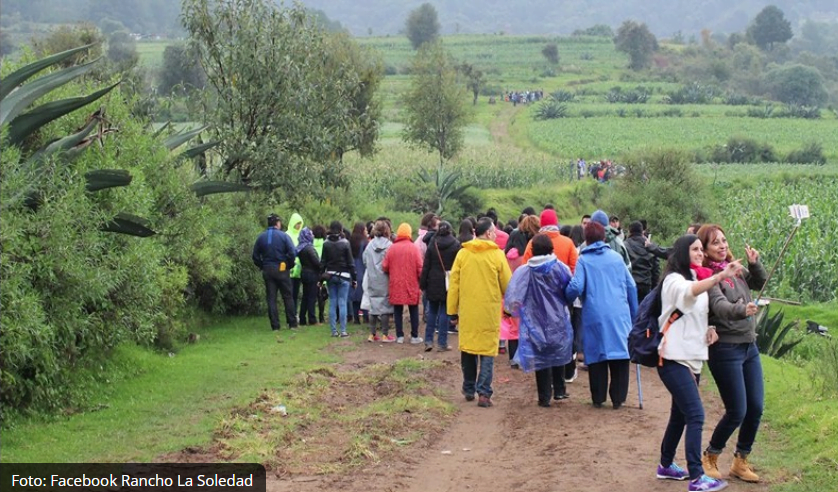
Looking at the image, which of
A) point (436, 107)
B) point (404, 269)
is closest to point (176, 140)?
point (404, 269)

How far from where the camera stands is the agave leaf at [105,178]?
1216cm

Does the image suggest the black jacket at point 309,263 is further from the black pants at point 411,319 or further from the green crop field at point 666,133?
the green crop field at point 666,133

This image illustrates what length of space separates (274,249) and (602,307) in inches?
291

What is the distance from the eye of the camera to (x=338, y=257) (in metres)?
17.7

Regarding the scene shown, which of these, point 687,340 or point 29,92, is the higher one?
point 29,92

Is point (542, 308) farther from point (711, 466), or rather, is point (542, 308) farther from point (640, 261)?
point (640, 261)

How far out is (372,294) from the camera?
17.2 meters

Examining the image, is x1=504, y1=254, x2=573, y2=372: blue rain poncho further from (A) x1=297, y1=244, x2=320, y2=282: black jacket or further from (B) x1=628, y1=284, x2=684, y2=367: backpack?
(A) x1=297, y1=244, x2=320, y2=282: black jacket

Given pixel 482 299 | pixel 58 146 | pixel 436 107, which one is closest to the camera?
pixel 58 146

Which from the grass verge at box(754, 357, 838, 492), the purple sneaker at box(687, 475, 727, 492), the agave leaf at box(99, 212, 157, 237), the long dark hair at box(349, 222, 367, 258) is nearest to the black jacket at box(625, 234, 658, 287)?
the grass verge at box(754, 357, 838, 492)

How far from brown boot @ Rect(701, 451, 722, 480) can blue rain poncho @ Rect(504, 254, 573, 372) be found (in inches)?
117

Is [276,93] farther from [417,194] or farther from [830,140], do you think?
[830,140]

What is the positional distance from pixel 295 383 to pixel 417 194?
23662mm

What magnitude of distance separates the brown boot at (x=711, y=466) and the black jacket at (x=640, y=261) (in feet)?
21.3
